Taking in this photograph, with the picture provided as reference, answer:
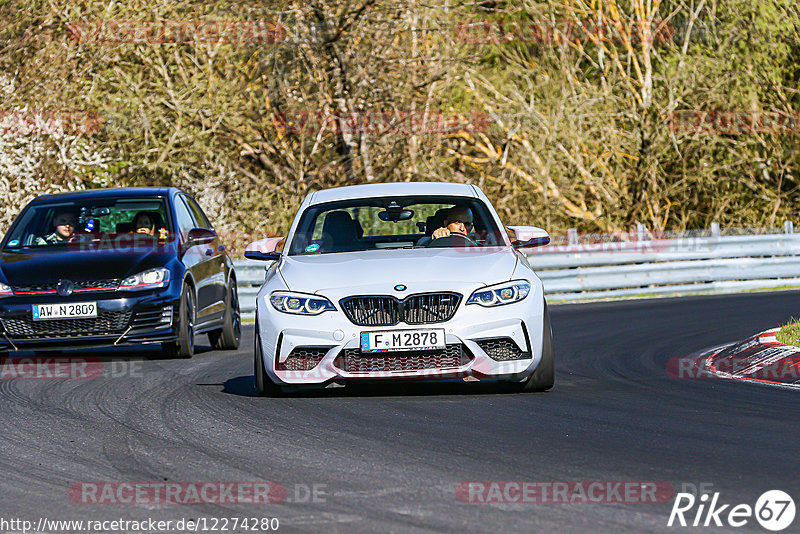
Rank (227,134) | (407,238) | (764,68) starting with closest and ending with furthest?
(407,238)
(227,134)
(764,68)

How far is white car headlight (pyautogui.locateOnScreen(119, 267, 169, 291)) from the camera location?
12.8 metres

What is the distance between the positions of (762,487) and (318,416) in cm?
334

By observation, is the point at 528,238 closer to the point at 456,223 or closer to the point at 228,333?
the point at 456,223

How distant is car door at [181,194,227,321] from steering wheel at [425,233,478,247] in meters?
4.16

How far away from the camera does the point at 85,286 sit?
41.7 ft

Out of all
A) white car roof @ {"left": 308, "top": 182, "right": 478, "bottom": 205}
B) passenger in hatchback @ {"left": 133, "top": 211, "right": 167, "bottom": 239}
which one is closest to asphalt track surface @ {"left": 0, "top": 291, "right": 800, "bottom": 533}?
white car roof @ {"left": 308, "top": 182, "right": 478, "bottom": 205}

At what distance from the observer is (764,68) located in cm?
2811

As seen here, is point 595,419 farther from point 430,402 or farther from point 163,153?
point 163,153

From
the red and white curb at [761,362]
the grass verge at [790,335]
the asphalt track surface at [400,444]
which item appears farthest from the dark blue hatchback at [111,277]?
the grass verge at [790,335]

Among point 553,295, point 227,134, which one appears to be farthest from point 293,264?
point 227,134

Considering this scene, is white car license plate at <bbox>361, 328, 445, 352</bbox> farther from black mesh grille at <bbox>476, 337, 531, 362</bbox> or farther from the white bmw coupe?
black mesh grille at <bbox>476, 337, 531, 362</bbox>

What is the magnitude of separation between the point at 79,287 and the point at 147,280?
62 centimetres

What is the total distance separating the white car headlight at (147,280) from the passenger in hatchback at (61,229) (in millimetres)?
1353

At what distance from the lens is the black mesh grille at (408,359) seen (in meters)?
9.03
